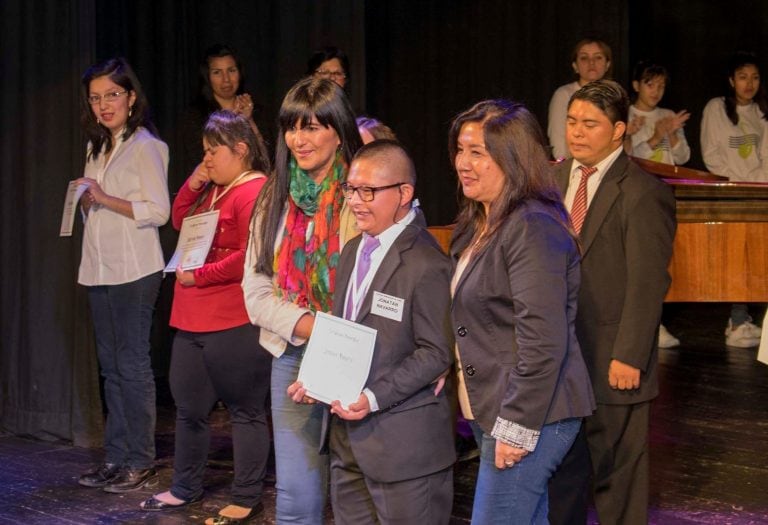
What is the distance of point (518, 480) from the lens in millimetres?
2600

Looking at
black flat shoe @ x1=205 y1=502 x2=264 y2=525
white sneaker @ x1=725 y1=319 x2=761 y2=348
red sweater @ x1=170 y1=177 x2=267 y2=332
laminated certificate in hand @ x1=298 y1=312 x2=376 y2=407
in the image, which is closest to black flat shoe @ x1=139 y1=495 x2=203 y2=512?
black flat shoe @ x1=205 y1=502 x2=264 y2=525

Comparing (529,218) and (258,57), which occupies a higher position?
(258,57)

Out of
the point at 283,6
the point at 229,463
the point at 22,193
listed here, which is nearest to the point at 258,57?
the point at 283,6

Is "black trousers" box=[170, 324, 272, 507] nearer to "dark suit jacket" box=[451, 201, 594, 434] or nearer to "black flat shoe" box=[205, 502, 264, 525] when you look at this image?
"black flat shoe" box=[205, 502, 264, 525]

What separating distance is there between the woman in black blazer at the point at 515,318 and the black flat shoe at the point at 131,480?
2432mm

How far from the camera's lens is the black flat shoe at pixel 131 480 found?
4727mm

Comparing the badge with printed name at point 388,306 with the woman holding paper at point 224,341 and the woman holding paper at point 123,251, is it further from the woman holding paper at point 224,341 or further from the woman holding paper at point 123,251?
the woman holding paper at point 123,251

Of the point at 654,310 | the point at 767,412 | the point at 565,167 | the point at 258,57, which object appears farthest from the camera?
the point at 258,57

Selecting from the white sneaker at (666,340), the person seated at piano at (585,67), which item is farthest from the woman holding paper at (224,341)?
the white sneaker at (666,340)

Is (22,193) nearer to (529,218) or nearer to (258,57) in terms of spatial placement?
(258,57)

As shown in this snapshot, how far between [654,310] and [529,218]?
1.01 metres

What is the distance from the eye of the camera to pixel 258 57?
7281mm

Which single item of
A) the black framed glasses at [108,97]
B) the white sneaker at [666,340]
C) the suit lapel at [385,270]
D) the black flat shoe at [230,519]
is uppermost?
the black framed glasses at [108,97]

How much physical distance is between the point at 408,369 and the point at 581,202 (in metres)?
1.09
